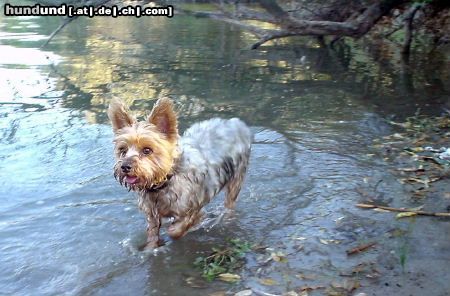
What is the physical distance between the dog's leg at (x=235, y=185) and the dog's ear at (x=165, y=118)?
1.31 metres

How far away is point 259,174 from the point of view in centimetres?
732

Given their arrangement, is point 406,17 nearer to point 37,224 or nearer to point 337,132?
point 337,132

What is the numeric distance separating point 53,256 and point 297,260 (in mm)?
2368

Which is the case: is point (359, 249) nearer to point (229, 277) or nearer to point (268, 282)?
point (268, 282)

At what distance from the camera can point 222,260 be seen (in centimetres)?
503

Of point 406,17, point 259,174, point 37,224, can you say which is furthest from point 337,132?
point 406,17

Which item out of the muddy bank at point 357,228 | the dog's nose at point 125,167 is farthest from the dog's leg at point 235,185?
the dog's nose at point 125,167

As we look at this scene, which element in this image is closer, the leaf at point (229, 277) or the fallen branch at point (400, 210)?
the leaf at point (229, 277)

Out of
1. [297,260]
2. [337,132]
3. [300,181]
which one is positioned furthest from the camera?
[337,132]

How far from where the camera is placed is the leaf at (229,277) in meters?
4.71

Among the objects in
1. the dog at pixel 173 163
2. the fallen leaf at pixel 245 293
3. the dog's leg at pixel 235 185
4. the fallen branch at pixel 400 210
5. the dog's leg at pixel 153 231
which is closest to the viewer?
the fallen leaf at pixel 245 293

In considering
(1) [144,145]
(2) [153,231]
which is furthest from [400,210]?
(1) [144,145]

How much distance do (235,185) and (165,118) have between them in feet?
5.25

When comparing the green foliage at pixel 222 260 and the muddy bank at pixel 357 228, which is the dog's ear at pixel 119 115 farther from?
the muddy bank at pixel 357 228
